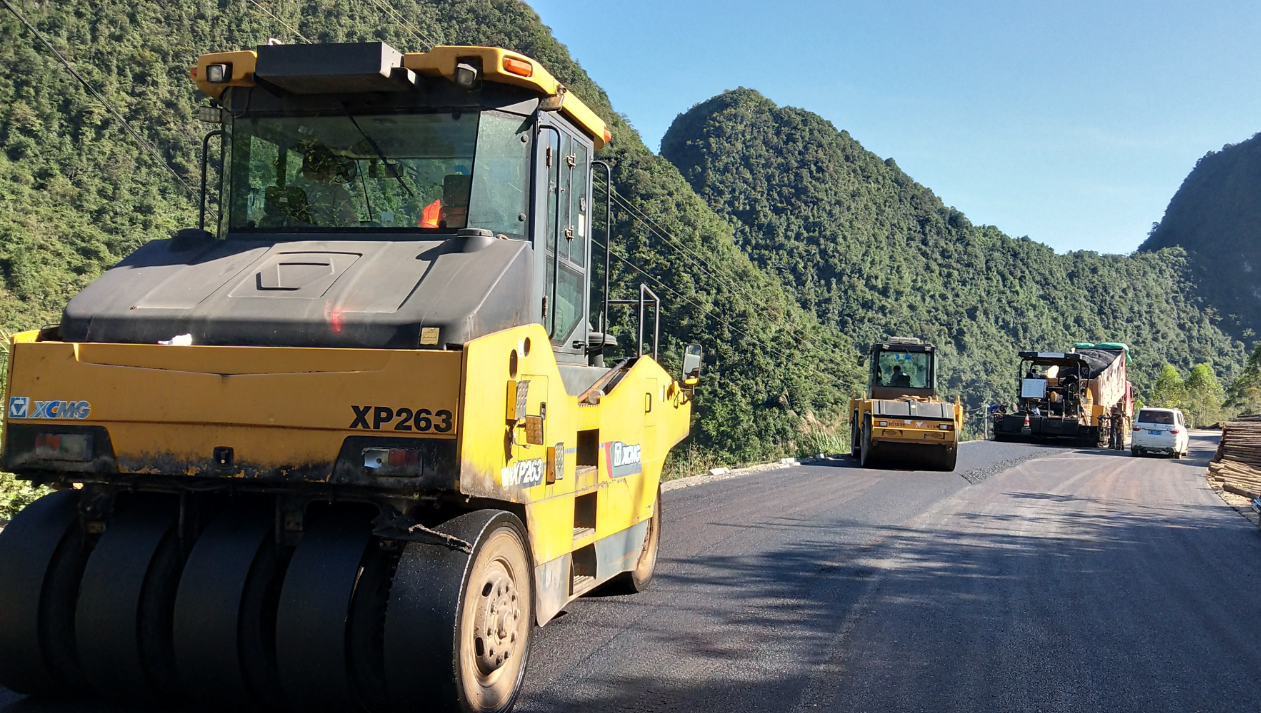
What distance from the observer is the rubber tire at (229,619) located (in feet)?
12.0

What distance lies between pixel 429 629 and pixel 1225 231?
176782 millimetres

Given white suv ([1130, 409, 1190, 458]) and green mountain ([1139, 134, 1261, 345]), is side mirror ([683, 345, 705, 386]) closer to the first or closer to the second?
white suv ([1130, 409, 1190, 458])

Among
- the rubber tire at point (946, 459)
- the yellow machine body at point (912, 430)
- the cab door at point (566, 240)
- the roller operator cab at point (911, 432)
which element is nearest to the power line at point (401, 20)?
the roller operator cab at point (911, 432)

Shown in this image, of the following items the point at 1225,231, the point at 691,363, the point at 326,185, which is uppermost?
the point at 1225,231

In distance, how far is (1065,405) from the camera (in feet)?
114

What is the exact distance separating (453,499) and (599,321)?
8.68 ft

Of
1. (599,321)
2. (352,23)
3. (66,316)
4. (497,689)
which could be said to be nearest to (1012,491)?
(599,321)

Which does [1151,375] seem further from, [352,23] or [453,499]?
[453,499]

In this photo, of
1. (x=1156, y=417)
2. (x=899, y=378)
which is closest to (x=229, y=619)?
(x=899, y=378)

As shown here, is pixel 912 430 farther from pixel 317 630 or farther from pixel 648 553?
pixel 317 630

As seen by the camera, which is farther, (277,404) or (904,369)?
(904,369)

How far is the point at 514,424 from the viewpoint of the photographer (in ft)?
12.8

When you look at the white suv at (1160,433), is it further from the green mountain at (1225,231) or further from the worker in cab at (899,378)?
the green mountain at (1225,231)

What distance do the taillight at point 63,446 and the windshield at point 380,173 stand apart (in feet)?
4.79
